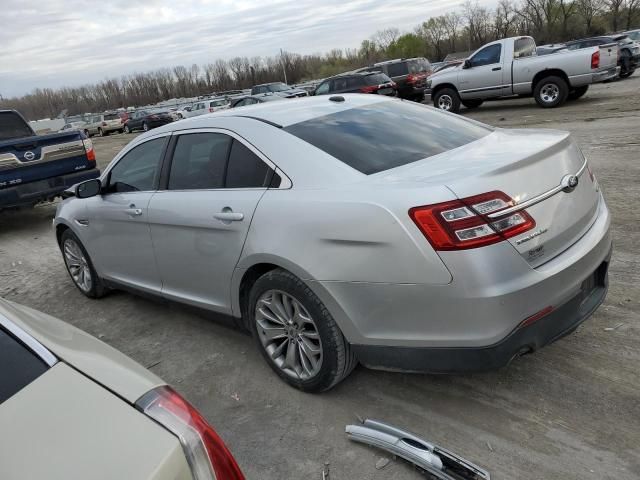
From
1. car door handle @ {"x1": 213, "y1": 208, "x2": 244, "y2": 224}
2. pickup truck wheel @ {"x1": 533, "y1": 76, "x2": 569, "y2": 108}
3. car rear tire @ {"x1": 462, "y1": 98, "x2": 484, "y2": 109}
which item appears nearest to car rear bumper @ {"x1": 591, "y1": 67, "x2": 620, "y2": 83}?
pickup truck wheel @ {"x1": 533, "y1": 76, "x2": 569, "y2": 108}

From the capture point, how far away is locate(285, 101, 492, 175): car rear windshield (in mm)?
2955

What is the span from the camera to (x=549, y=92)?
1420 cm

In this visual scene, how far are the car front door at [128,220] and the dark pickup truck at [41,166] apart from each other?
13.6 ft

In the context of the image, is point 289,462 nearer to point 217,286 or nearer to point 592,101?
point 217,286

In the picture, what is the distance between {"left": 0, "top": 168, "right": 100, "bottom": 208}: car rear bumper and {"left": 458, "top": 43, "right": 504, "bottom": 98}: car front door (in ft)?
36.2

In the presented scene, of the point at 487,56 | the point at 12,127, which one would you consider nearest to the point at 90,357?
the point at 12,127

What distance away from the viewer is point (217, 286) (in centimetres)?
341

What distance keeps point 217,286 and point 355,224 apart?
1263 mm

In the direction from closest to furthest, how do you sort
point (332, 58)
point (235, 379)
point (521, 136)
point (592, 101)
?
point (521, 136)
point (235, 379)
point (592, 101)
point (332, 58)

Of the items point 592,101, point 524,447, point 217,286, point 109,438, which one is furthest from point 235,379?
point 592,101

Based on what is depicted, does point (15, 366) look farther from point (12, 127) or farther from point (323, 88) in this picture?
point (323, 88)

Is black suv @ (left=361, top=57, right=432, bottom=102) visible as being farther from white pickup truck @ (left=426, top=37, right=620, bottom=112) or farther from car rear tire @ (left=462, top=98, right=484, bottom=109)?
white pickup truck @ (left=426, top=37, right=620, bottom=112)

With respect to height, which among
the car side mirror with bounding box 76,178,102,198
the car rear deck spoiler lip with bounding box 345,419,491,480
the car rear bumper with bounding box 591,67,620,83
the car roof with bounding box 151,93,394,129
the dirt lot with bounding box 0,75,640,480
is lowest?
the dirt lot with bounding box 0,75,640,480

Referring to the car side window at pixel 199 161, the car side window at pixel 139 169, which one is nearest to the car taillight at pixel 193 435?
the car side window at pixel 199 161
